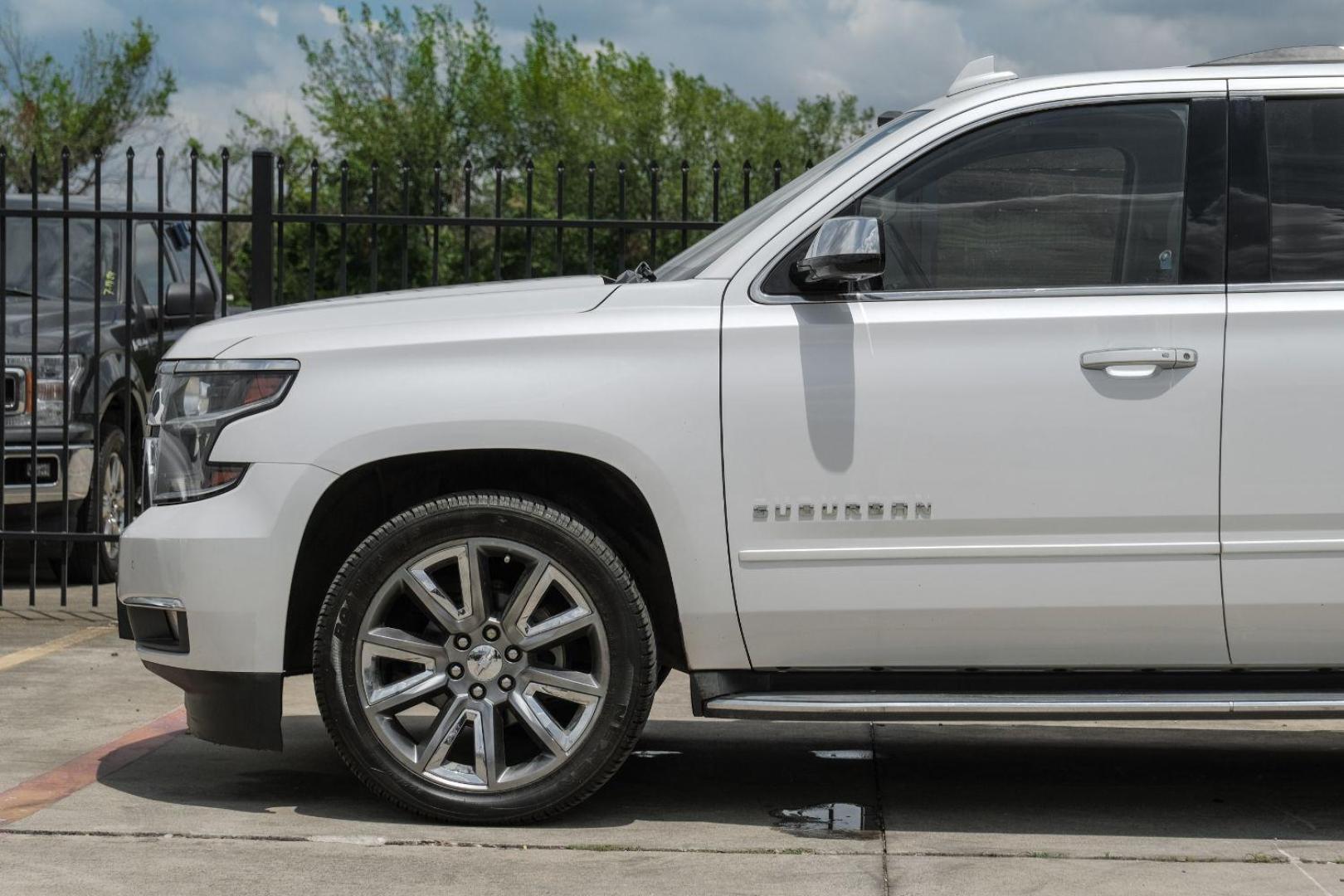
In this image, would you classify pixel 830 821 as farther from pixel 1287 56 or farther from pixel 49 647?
pixel 49 647

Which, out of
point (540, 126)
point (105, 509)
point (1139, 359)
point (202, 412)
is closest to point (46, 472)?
point (105, 509)

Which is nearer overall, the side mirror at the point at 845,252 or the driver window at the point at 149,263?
the side mirror at the point at 845,252

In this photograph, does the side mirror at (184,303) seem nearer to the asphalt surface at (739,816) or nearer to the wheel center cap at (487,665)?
the asphalt surface at (739,816)

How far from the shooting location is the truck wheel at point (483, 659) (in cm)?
443

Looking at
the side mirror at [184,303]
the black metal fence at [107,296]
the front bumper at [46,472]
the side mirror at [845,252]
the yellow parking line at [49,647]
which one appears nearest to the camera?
the side mirror at [845,252]

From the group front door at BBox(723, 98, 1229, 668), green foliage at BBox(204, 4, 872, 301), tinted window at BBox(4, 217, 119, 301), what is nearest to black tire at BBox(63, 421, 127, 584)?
tinted window at BBox(4, 217, 119, 301)

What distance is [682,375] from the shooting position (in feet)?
14.3

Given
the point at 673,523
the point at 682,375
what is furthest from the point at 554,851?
the point at 682,375

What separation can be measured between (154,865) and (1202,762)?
10.7 feet

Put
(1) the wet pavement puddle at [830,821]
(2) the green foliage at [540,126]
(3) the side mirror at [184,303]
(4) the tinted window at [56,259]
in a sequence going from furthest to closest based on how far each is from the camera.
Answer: (2) the green foliage at [540,126]
(4) the tinted window at [56,259]
(3) the side mirror at [184,303]
(1) the wet pavement puddle at [830,821]

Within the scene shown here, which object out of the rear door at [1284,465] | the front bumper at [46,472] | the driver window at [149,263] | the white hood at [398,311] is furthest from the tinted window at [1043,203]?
the driver window at [149,263]

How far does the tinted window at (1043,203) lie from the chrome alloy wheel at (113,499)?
18.9ft

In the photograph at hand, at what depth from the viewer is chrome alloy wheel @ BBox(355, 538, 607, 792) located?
4.44 meters

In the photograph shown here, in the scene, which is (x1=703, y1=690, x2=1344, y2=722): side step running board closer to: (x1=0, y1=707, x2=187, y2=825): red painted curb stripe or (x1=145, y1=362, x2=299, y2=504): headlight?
(x1=145, y1=362, x2=299, y2=504): headlight
